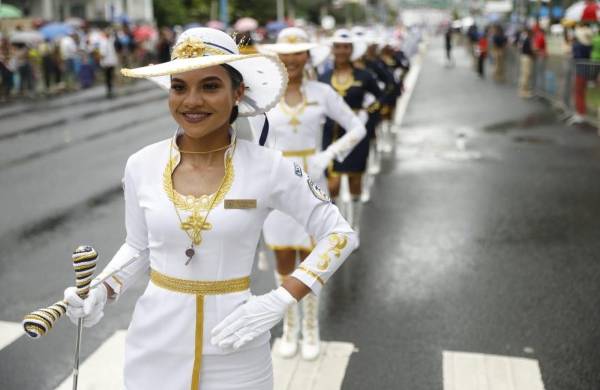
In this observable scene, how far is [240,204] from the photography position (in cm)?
274

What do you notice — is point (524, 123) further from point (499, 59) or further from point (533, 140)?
point (499, 59)

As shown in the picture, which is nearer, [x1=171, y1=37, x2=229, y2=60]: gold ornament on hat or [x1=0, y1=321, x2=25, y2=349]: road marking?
[x1=171, y1=37, x2=229, y2=60]: gold ornament on hat

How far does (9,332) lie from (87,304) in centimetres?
325

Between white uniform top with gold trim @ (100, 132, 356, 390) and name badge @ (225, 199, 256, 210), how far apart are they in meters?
0.01

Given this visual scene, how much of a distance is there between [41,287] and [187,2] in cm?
6771

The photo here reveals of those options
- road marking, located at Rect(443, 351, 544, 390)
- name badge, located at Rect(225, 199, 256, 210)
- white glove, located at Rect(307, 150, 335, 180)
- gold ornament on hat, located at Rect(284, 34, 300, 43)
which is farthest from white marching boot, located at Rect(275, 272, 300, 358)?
name badge, located at Rect(225, 199, 256, 210)

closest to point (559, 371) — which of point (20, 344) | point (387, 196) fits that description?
point (20, 344)

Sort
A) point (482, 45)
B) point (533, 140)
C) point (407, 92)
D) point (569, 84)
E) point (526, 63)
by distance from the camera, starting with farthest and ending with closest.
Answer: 1. point (482, 45)
2. point (407, 92)
3. point (526, 63)
4. point (569, 84)
5. point (533, 140)

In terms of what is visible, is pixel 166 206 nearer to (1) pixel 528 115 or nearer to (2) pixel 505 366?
(2) pixel 505 366

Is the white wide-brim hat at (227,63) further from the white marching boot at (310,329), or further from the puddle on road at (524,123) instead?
the puddle on road at (524,123)

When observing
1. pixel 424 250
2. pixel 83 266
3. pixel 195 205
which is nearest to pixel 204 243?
pixel 195 205

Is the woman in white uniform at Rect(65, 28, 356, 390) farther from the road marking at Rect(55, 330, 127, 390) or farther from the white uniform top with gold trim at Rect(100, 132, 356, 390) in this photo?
the road marking at Rect(55, 330, 127, 390)

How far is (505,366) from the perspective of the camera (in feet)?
16.4

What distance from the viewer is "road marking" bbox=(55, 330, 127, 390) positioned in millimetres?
4742
